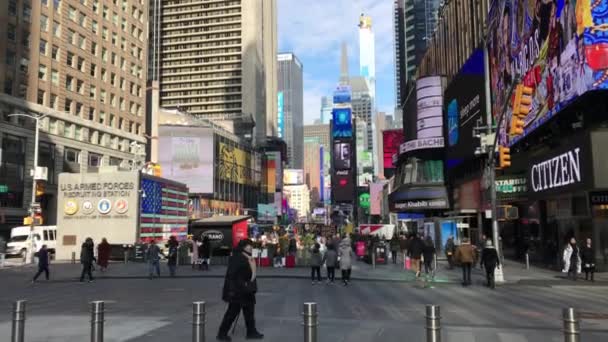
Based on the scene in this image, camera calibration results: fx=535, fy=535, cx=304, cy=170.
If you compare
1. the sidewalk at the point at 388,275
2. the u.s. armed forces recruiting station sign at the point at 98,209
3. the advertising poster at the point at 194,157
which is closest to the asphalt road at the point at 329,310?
the sidewalk at the point at 388,275

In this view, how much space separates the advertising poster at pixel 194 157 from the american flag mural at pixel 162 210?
5422cm

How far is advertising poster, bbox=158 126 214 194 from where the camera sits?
321ft

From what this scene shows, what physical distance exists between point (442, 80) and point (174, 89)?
12142 cm

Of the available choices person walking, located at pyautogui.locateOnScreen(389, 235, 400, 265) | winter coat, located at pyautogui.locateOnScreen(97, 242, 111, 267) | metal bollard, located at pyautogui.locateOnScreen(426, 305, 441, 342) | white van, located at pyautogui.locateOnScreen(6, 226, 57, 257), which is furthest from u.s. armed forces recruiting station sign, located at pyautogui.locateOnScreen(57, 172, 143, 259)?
metal bollard, located at pyautogui.locateOnScreen(426, 305, 441, 342)

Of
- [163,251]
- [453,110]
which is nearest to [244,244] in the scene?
[163,251]

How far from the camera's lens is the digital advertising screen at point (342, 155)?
175750mm

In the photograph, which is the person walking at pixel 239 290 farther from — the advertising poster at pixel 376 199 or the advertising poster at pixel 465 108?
the advertising poster at pixel 376 199

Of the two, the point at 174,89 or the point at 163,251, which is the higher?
the point at 174,89

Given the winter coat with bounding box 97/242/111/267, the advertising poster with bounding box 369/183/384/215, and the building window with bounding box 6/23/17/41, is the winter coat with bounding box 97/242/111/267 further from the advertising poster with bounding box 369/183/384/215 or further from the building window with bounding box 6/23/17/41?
the advertising poster with bounding box 369/183/384/215

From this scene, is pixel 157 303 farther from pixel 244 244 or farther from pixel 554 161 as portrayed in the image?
pixel 554 161

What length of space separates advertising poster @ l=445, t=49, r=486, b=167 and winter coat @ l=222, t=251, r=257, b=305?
91.7 ft

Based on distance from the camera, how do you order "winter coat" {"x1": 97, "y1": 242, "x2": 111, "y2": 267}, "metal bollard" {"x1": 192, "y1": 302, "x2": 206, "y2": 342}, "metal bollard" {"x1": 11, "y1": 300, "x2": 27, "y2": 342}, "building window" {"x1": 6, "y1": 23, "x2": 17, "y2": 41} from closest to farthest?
"metal bollard" {"x1": 192, "y1": 302, "x2": 206, "y2": 342}
"metal bollard" {"x1": 11, "y1": 300, "x2": 27, "y2": 342}
"winter coat" {"x1": 97, "y1": 242, "x2": 111, "y2": 267}
"building window" {"x1": 6, "y1": 23, "x2": 17, "y2": 41}

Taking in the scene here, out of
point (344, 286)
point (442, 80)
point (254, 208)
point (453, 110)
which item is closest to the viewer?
point (344, 286)

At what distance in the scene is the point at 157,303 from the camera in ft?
50.1
